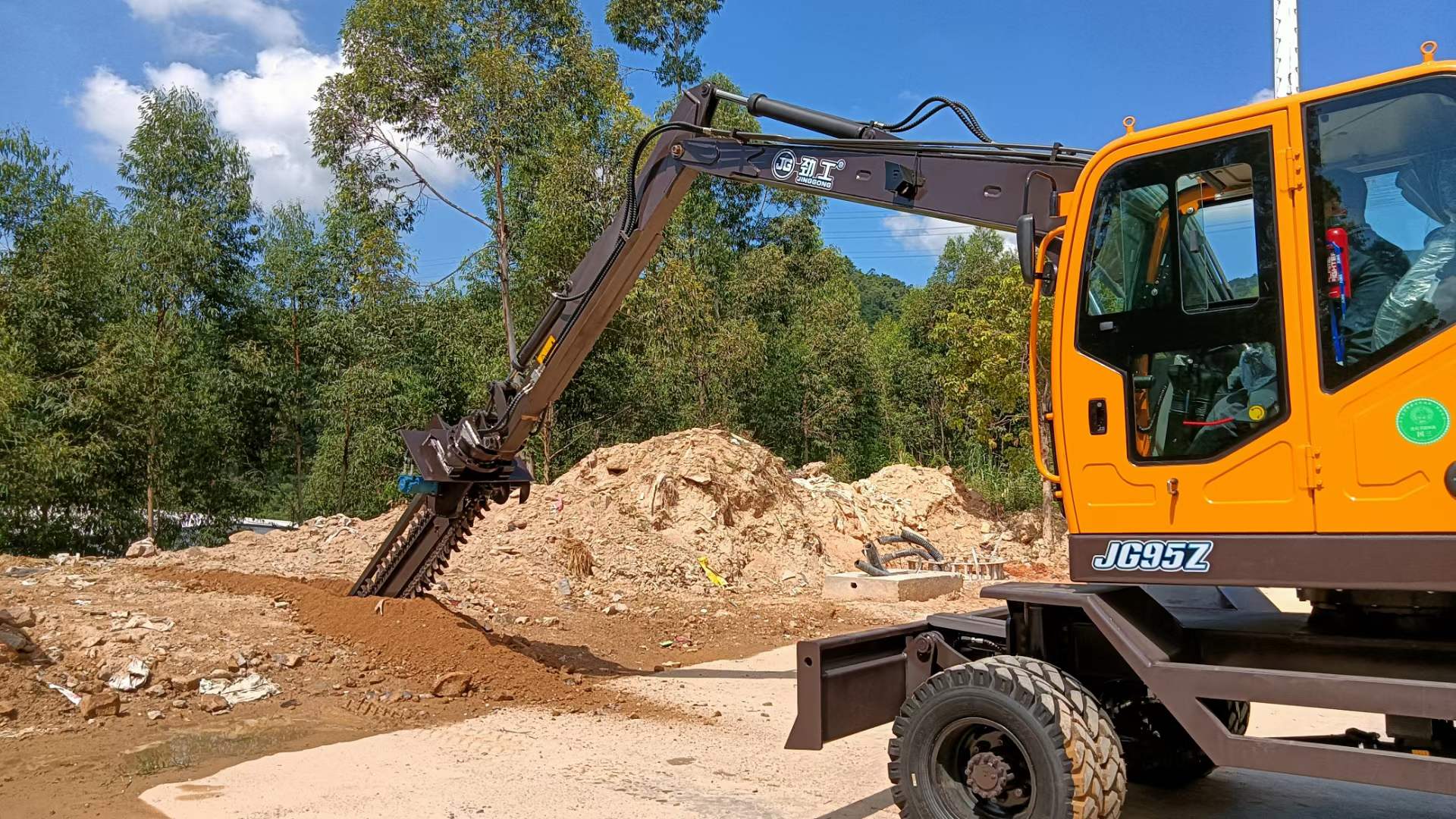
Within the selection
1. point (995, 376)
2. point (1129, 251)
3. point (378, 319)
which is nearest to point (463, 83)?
point (378, 319)

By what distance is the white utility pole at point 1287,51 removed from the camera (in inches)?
328

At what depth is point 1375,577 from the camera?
377 cm

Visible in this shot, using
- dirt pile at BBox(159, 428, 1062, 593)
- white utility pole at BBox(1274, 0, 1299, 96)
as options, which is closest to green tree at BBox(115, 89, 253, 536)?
dirt pile at BBox(159, 428, 1062, 593)

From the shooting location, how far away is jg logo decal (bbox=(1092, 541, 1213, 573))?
4.18 m

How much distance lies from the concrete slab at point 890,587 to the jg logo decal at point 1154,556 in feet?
33.6

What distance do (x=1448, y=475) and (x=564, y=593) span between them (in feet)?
35.1

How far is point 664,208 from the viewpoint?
803 cm

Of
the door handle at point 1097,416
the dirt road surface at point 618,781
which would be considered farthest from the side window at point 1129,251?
the dirt road surface at point 618,781

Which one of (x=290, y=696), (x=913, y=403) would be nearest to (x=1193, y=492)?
(x=290, y=696)

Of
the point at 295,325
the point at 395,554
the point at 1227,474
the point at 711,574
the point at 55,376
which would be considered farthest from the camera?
the point at 295,325

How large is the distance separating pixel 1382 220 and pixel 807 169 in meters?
3.69

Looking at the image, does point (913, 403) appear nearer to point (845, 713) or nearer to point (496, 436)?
point (496, 436)

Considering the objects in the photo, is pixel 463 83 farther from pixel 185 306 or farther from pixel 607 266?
pixel 607 266

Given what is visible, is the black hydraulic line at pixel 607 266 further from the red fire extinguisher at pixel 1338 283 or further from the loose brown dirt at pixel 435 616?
the red fire extinguisher at pixel 1338 283
